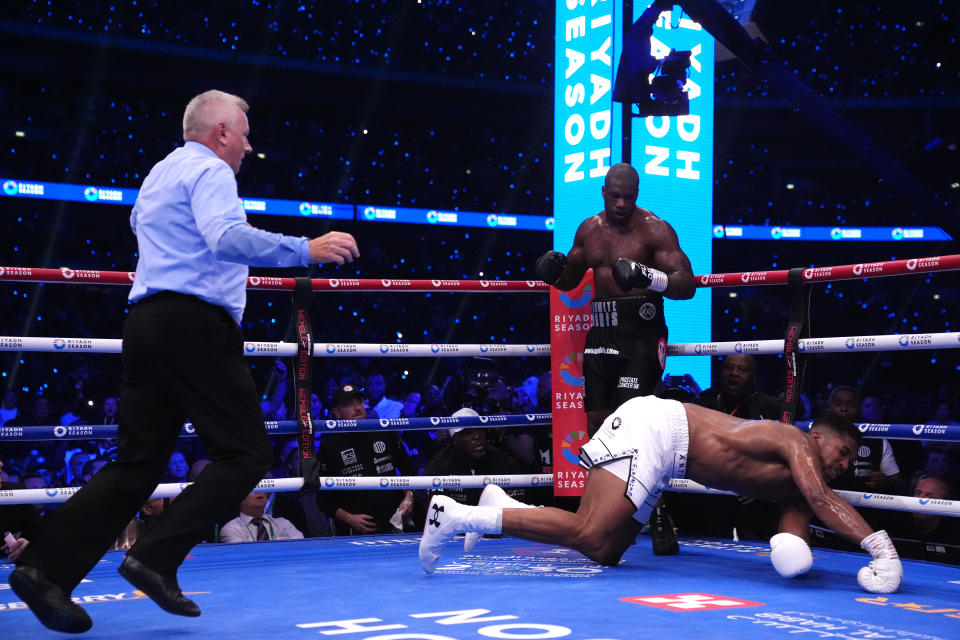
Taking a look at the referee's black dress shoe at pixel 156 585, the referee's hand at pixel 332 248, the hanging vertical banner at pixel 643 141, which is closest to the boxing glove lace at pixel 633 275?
the referee's hand at pixel 332 248

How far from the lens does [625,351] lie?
3266 millimetres

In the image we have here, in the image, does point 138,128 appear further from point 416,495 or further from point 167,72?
point 416,495

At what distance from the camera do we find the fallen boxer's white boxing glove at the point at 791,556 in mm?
2416

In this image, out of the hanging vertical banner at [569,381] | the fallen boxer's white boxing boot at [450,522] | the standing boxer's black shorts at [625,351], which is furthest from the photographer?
the hanging vertical banner at [569,381]

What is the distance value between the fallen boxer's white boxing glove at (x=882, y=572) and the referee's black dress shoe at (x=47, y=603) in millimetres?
1752

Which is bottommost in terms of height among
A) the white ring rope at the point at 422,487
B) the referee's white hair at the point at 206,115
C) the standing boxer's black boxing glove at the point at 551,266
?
the white ring rope at the point at 422,487

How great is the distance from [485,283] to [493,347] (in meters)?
0.23

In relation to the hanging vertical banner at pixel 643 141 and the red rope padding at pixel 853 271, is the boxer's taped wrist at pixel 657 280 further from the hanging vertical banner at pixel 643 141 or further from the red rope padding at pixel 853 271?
the hanging vertical banner at pixel 643 141

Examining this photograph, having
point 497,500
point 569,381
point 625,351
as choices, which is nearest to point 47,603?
point 497,500

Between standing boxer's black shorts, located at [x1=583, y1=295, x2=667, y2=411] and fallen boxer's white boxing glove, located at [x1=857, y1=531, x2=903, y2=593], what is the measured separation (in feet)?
3.31

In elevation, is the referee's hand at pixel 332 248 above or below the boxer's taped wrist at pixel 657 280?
below

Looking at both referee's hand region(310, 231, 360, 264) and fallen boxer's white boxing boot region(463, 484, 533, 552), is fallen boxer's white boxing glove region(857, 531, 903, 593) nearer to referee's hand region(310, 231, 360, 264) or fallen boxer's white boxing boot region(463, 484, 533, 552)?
fallen boxer's white boxing boot region(463, 484, 533, 552)

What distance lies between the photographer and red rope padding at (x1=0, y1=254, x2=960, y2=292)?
111 inches

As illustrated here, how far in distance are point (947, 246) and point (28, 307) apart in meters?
13.2
